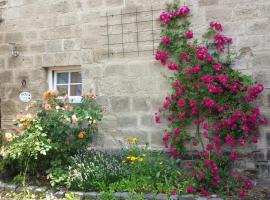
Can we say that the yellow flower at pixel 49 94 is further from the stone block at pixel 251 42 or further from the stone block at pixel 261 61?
the stone block at pixel 261 61

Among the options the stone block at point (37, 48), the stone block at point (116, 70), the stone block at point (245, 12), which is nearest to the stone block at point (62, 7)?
the stone block at point (37, 48)

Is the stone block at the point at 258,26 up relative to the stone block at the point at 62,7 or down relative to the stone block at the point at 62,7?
down

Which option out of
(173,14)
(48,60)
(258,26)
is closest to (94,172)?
(48,60)

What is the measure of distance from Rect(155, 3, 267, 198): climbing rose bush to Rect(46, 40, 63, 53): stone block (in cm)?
184

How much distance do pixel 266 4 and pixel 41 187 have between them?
4103 millimetres

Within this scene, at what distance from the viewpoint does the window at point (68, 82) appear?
6285 millimetres

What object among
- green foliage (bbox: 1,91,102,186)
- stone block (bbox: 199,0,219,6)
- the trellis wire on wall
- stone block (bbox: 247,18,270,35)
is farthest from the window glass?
stone block (bbox: 247,18,270,35)

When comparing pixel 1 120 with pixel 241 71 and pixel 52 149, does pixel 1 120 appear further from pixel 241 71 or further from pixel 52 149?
pixel 241 71

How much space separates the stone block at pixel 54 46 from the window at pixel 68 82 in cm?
38

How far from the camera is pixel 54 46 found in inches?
248

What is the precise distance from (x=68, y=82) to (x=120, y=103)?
1.16 metres

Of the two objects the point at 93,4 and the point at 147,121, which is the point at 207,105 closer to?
the point at 147,121

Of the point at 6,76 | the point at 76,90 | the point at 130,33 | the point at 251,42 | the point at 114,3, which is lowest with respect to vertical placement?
the point at 76,90

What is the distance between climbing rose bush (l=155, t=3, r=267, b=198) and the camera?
15.7 feet
